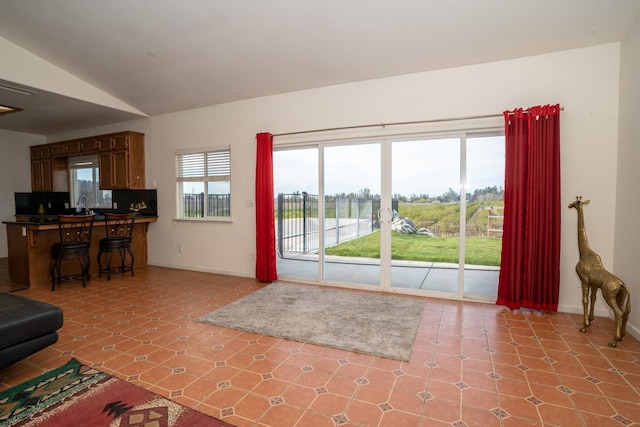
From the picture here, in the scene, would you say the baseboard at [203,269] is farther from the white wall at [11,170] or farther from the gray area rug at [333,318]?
the white wall at [11,170]

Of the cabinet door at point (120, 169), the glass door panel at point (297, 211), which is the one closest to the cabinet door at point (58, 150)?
the cabinet door at point (120, 169)

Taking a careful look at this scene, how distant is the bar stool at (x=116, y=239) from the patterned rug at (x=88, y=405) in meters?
3.10

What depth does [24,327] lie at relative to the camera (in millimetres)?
2150

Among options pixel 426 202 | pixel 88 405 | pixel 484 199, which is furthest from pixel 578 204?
pixel 88 405

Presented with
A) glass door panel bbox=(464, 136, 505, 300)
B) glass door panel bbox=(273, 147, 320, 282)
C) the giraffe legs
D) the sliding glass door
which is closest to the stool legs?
glass door panel bbox=(273, 147, 320, 282)

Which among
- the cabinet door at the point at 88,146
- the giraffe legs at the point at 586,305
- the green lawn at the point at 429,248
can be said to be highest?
the cabinet door at the point at 88,146

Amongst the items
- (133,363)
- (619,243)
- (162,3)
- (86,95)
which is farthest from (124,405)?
(86,95)

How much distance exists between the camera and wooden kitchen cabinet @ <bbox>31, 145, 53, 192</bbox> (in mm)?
6910

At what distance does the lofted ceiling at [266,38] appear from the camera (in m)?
2.96

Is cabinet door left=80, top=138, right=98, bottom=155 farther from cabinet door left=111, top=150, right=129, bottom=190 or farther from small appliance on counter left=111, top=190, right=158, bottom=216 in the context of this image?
small appliance on counter left=111, top=190, right=158, bottom=216

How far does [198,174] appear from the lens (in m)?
5.59

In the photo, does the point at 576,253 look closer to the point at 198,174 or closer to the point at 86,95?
the point at 198,174

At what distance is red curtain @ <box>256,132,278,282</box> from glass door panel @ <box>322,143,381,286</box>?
2.69 ft

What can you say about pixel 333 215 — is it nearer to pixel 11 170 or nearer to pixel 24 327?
pixel 24 327
